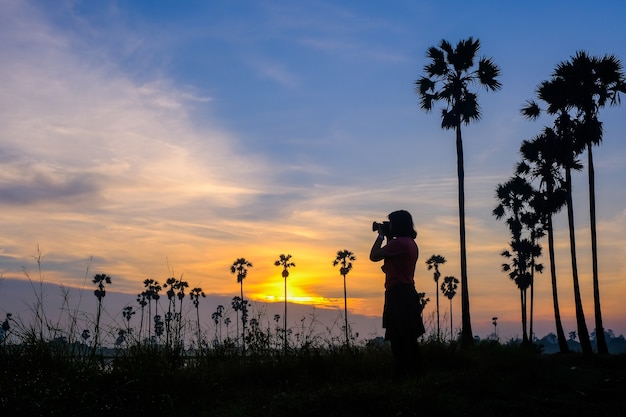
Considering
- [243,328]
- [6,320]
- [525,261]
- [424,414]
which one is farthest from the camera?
[525,261]

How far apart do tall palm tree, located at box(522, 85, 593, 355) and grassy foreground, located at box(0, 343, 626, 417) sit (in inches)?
726

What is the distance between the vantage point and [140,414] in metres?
5.92

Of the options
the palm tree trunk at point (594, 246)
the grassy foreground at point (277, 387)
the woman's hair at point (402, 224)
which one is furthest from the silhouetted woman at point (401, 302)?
the palm tree trunk at point (594, 246)

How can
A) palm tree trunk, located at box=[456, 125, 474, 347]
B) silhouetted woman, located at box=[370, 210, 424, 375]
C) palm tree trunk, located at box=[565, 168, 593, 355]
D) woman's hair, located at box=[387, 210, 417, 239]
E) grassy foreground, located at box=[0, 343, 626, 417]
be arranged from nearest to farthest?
grassy foreground, located at box=[0, 343, 626, 417], silhouetted woman, located at box=[370, 210, 424, 375], woman's hair, located at box=[387, 210, 417, 239], palm tree trunk, located at box=[456, 125, 474, 347], palm tree trunk, located at box=[565, 168, 593, 355]

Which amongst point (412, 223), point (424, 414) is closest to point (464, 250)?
point (412, 223)

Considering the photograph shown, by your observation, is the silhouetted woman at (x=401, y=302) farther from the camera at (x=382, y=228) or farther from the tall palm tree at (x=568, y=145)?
the tall palm tree at (x=568, y=145)

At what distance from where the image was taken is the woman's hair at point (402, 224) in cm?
819

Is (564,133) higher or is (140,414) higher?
(564,133)

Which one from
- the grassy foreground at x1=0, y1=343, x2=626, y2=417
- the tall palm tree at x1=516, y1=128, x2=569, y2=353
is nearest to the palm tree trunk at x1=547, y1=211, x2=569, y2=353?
the tall palm tree at x1=516, y1=128, x2=569, y2=353

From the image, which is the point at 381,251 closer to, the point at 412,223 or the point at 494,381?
the point at 412,223

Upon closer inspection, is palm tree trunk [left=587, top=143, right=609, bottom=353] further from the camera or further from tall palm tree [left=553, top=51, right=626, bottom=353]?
the camera

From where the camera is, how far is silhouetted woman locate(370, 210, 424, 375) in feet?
25.7

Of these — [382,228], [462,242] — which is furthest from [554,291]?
[382,228]

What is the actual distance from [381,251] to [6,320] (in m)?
4.86
